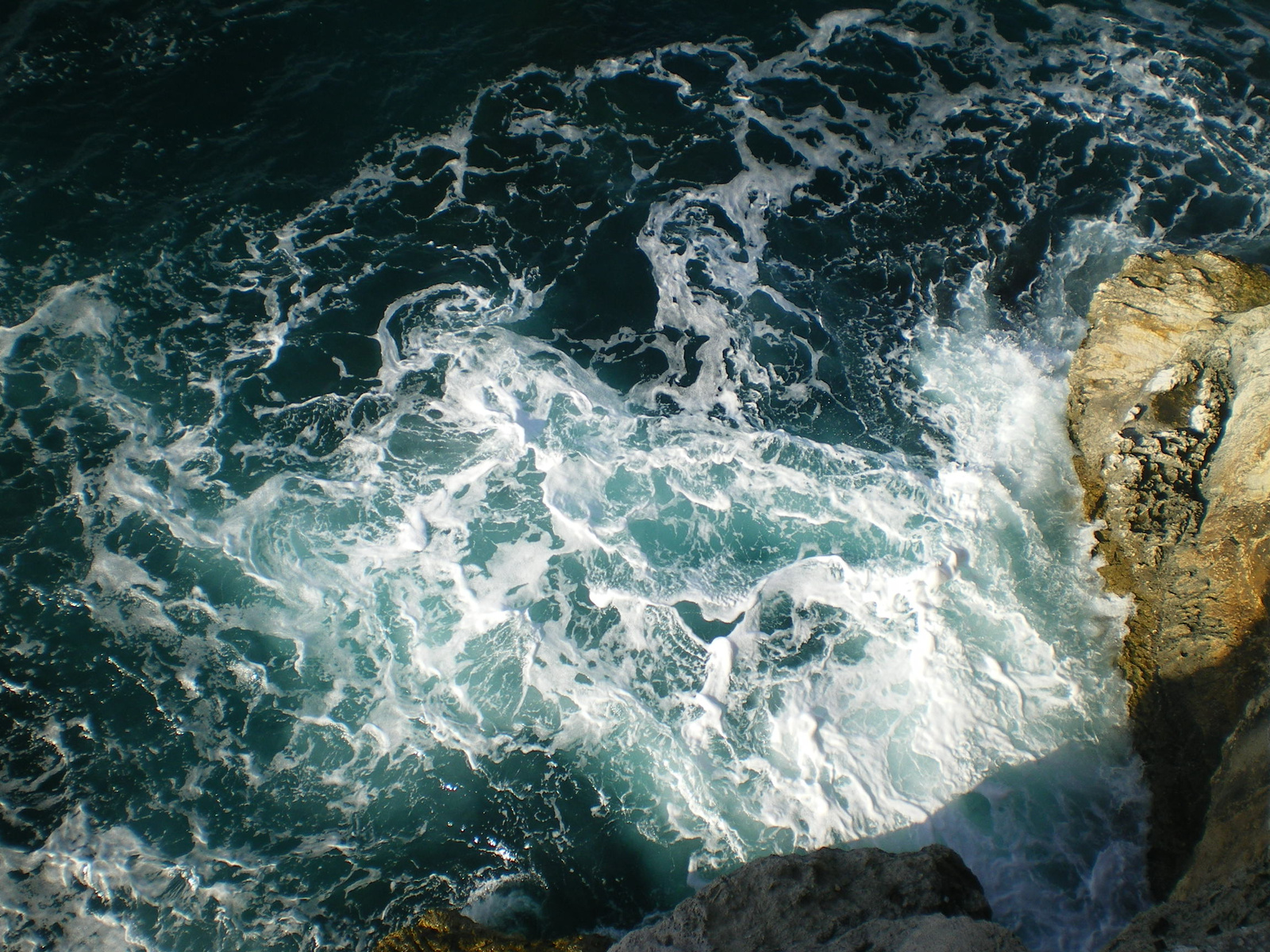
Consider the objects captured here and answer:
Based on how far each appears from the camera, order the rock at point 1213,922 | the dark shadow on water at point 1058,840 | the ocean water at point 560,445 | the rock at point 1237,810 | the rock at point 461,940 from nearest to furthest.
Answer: the rock at point 1213,922, the rock at point 1237,810, the rock at point 461,940, the dark shadow on water at point 1058,840, the ocean water at point 560,445

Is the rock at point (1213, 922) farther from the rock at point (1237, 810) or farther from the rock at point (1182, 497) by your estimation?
the rock at point (1182, 497)

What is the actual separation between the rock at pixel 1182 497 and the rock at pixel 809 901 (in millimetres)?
1682

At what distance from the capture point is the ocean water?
5.68 m

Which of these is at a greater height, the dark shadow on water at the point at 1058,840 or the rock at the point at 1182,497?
the rock at the point at 1182,497

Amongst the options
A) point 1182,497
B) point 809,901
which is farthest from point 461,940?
point 1182,497

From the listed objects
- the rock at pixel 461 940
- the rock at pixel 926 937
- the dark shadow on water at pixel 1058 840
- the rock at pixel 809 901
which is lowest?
the rock at pixel 461 940

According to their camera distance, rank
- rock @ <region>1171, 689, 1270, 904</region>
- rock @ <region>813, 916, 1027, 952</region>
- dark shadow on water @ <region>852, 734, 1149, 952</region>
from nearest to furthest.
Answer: rock @ <region>813, 916, 1027, 952</region> < rock @ <region>1171, 689, 1270, 904</region> < dark shadow on water @ <region>852, 734, 1149, 952</region>

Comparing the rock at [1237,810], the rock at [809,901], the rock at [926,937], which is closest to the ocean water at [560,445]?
the rock at [1237,810]

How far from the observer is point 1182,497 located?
247 inches

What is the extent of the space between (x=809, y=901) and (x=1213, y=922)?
1989mm

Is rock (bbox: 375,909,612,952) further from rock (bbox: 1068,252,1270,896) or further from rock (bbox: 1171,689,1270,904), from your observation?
rock (bbox: 1068,252,1270,896)

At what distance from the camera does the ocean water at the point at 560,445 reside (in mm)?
5676

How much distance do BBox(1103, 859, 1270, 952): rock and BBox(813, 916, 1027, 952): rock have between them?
65 centimetres

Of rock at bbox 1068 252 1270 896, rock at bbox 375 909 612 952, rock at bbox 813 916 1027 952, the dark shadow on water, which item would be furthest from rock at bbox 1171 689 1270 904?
rock at bbox 375 909 612 952
